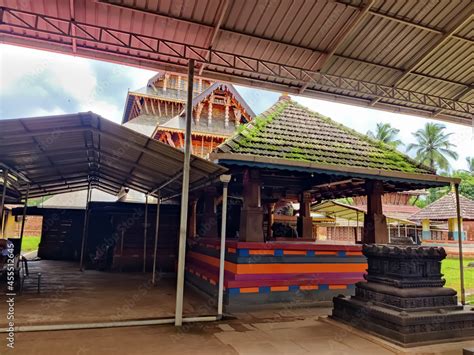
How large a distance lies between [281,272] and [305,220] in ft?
11.0

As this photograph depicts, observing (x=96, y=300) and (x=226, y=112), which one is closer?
(x=96, y=300)

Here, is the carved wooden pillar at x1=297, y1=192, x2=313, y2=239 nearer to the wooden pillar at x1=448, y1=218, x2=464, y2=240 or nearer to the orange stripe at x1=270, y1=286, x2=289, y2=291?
the orange stripe at x1=270, y1=286, x2=289, y2=291

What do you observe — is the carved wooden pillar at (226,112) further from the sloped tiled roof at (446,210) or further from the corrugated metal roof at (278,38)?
the sloped tiled roof at (446,210)

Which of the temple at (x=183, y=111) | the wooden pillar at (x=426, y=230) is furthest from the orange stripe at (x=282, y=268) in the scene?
the wooden pillar at (x=426, y=230)

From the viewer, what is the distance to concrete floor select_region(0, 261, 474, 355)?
13.8 ft

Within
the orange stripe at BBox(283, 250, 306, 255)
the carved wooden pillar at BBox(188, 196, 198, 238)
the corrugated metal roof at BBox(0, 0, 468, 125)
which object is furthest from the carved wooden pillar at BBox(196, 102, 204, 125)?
the orange stripe at BBox(283, 250, 306, 255)

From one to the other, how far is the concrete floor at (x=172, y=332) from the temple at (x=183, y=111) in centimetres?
924

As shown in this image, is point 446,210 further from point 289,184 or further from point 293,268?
point 293,268

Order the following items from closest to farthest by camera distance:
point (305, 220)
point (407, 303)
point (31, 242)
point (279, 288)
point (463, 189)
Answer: point (407, 303) < point (279, 288) < point (305, 220) < point (31, 242) < point (463, 189)

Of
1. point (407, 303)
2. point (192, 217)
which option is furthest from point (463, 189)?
point (407, 303)

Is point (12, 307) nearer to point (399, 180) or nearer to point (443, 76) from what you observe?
point (399, 180)

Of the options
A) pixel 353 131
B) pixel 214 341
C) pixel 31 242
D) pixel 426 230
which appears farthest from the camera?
pixel 31 242

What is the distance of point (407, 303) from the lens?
481 centimetres

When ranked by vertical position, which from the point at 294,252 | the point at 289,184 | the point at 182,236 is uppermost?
the point at 289,184
